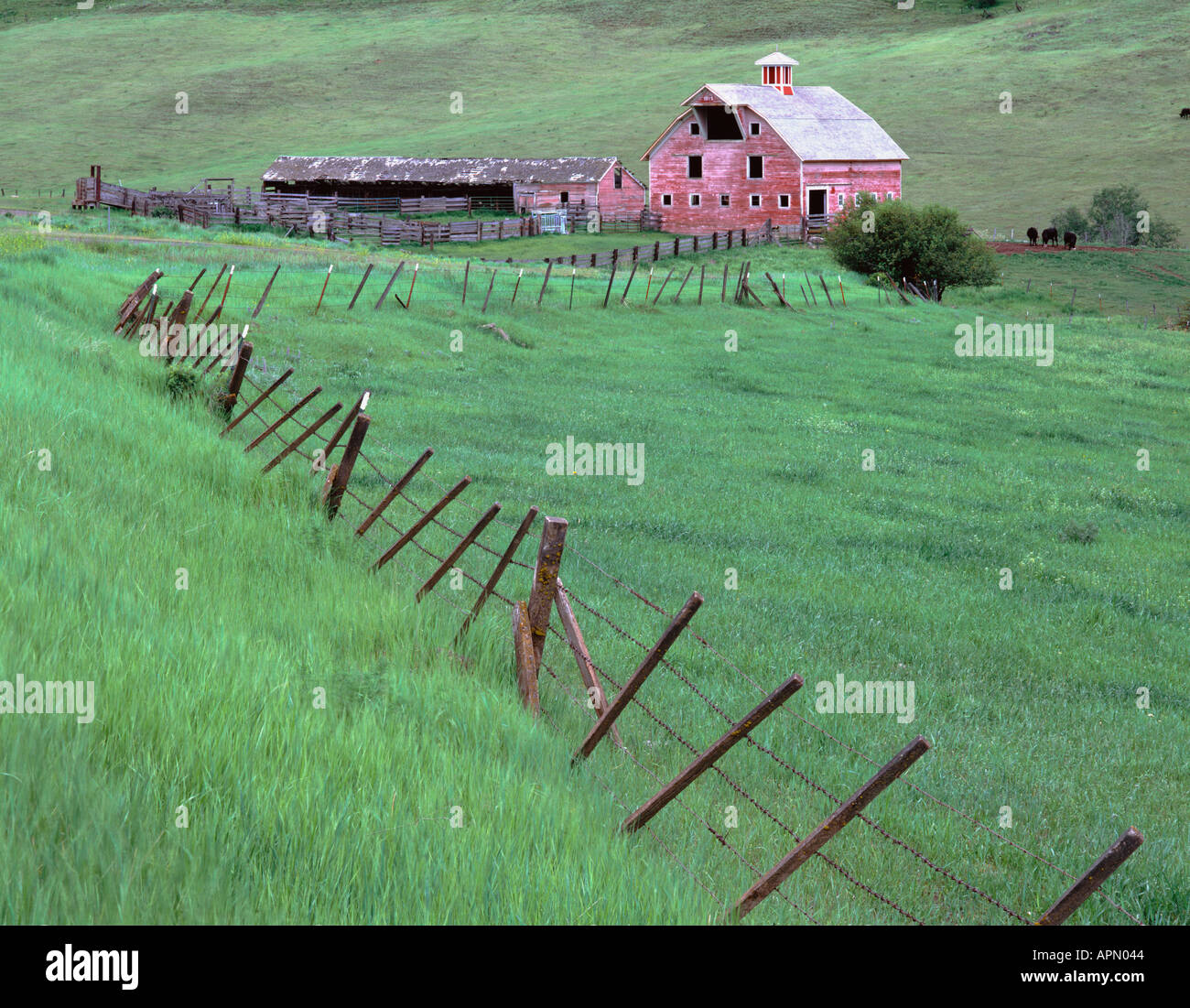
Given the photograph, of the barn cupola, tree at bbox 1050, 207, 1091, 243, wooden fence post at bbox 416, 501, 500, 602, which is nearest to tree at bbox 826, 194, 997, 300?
tree at bbox 1050, 207, 1091, 243

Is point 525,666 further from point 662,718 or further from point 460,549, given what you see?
point 662,718

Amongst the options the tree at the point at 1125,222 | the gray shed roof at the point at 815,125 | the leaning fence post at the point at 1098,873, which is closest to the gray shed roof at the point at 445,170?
the gray shed roof at the point at 815,125

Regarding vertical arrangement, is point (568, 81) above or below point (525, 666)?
above

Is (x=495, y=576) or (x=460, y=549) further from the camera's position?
(x=460, y=549)

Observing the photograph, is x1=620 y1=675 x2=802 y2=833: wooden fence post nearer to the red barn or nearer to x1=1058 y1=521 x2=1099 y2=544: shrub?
x1=1058 y1=521 x2=1099 y2=544: shrub

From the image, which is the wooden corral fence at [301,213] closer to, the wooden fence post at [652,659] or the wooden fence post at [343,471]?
the wooden fence post at [343,471]

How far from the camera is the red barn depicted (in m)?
73.2

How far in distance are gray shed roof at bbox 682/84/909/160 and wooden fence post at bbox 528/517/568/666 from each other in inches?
2749

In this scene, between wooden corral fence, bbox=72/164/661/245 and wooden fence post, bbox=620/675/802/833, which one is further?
wooden corral fence, bbox=72/164/661/245

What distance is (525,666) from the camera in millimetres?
7004

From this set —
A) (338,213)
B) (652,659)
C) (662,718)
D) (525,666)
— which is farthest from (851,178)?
(652,659)

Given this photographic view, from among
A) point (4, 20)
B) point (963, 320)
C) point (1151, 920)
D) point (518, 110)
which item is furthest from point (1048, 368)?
point (4, 20)

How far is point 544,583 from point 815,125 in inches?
2969

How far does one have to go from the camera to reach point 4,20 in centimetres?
14825
